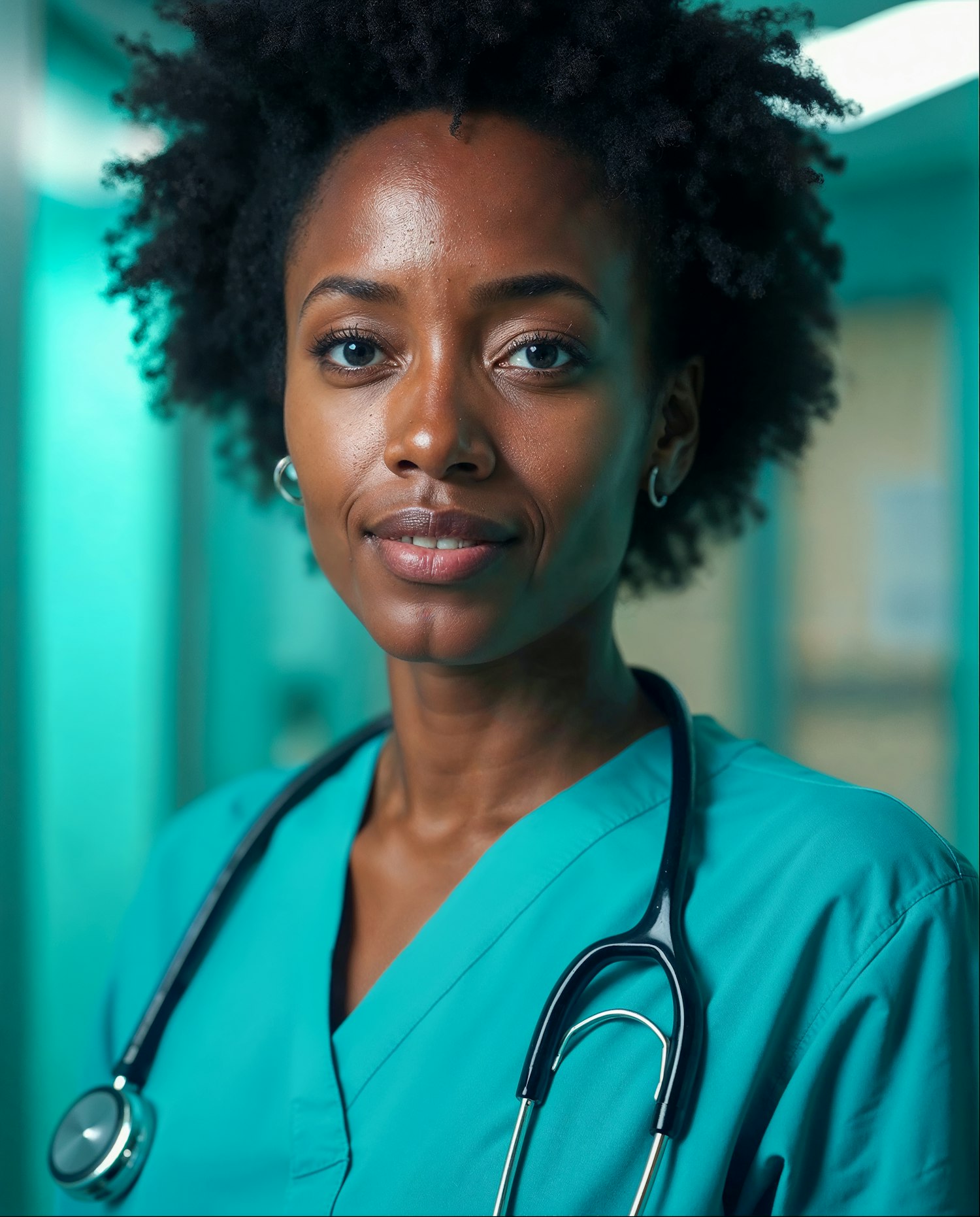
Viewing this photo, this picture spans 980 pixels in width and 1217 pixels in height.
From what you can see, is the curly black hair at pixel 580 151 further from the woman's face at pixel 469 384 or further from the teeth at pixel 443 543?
the teeth at pixel 443 543

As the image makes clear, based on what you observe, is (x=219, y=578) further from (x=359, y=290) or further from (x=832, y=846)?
(x=832, y=846)

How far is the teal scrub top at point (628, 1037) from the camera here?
0.75 m

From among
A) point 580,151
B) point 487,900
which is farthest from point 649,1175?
point 580,151

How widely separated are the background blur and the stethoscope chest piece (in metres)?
0.41

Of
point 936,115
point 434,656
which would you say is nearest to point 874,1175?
point 434,656

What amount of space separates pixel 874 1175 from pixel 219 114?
3.18 feet

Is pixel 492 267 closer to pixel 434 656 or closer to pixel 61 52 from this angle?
pixel 434 656

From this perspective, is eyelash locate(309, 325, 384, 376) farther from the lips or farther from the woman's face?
the lips

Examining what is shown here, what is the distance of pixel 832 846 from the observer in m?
0.80

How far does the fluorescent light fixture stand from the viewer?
3.69ft

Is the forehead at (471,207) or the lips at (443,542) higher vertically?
the forehead at (471,207)

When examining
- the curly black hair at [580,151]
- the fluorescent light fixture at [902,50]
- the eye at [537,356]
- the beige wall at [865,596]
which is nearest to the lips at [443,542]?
the eye at [537,356]

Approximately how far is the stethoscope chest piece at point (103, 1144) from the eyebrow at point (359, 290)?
2.24ft

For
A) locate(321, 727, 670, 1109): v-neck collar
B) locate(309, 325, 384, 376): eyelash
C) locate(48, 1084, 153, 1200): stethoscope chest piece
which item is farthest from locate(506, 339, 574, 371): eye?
locate(48, 1084, 153, 1200): stethoscope chest piece
